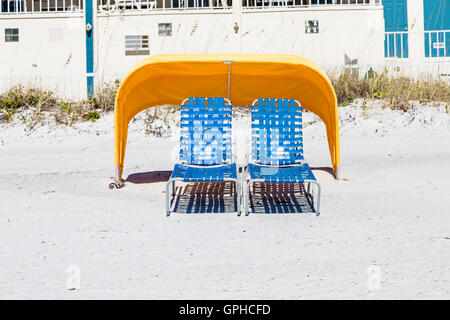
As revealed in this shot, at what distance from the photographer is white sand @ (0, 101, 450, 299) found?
12.9 ft

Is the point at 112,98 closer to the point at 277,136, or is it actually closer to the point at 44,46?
the point at 44,46

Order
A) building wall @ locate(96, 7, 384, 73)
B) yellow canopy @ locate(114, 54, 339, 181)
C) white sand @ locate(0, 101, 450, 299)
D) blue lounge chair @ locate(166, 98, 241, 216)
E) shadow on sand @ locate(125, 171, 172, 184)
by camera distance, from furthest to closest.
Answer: building wall @ locate(96, 7, 384, 73) < shadow on sand @ locate(125, 171, 172, 184) < blue lounge chair @ locate(166, 98, 241, 216) < yellow canopy @ locate(114, 54, 339, 181) < white sand @ locate(0, 101, 450, 299)

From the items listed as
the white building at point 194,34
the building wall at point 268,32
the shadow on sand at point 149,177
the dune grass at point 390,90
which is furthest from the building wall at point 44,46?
the shadow on sand at point 149,177

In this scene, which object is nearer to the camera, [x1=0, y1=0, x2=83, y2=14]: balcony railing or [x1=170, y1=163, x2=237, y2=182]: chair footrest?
[x1=170, y1=163, x2=237, y2=182]: chair footrest

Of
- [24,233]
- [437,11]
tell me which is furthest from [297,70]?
[437,11]

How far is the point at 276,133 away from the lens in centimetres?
724

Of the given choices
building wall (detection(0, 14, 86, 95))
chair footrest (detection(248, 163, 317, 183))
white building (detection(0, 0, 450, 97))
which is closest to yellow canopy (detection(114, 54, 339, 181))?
chair footrest (detection(248, 163, 317, 183))

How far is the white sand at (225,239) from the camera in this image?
3.92 meters

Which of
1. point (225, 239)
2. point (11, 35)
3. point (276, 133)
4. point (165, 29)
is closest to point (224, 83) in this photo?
point (276, 133)

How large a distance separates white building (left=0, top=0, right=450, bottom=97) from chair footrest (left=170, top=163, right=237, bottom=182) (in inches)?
350

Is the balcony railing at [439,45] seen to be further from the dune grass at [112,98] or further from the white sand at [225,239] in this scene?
the white sand at [225,239]

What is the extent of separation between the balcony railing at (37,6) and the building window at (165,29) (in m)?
2.31

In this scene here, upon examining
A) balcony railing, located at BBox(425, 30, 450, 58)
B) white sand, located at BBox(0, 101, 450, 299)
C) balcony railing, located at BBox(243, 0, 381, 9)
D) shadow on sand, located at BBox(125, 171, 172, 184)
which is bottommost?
white sand, located at BBox(0, 101, 450, 299)

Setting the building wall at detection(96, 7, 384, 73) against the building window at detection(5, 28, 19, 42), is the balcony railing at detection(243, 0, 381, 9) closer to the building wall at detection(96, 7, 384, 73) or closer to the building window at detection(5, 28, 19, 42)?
the building wall at detection(96, 7, 384, 73)
